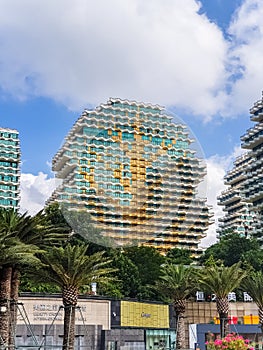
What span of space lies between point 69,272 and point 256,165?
309 ft

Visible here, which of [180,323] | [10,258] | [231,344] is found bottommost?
[231,344]

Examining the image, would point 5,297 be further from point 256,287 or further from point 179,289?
point 256,287

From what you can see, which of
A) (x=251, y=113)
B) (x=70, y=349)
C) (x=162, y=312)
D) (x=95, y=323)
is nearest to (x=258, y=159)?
(x=251, y=113)

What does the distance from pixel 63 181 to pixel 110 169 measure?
1453cm

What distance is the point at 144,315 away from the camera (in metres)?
55.9

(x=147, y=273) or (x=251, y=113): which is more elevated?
(x=251, y=113)

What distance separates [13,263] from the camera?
107 feet

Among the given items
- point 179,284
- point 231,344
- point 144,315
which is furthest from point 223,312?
point 231,344

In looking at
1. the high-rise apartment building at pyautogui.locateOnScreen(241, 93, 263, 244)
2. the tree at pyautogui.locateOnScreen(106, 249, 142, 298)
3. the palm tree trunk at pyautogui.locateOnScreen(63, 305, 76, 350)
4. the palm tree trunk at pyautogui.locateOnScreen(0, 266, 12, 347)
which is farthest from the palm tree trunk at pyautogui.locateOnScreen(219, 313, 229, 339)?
the high-rise apartment building at pyautogui.locateOnScreen(241, 93, 263, 244)

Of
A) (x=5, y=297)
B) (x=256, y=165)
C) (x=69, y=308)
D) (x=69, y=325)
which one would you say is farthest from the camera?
(x=256, y=165)

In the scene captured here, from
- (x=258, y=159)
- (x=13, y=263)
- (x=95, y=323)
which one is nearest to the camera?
(x=13, y=263)

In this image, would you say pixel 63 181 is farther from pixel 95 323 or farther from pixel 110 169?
pixel 95 323

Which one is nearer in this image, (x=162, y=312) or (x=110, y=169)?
(x=162, y=312)

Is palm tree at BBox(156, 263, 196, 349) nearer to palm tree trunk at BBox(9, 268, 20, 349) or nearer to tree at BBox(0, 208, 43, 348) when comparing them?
palm tree trunk at BBox(9, 268, 20, 349)
